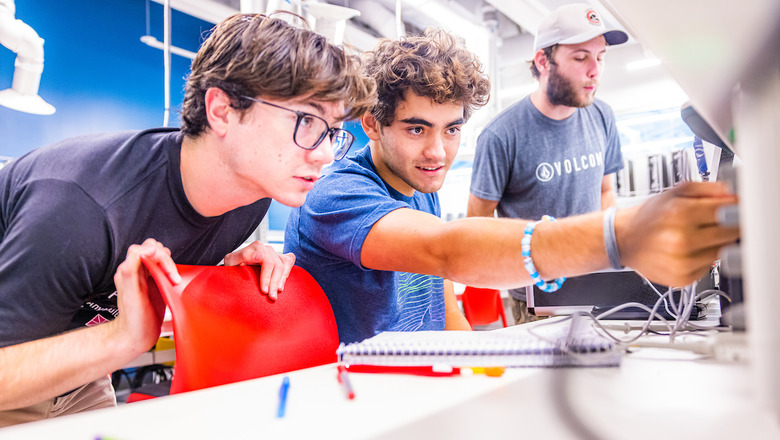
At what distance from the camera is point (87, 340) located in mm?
723

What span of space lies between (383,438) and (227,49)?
95 cm

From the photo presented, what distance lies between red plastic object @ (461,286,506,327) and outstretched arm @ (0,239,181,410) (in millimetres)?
1757

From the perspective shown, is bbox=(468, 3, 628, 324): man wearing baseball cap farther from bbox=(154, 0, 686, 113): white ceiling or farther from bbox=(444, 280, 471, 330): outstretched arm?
bbox=(154, 0, 686, 113): white ceiling

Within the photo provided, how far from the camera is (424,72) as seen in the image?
1.21 meters

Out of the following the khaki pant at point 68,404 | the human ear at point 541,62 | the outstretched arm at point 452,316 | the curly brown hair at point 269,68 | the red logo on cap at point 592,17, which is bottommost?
the khaki pant at point 68,404

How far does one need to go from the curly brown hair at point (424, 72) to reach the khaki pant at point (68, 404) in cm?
90

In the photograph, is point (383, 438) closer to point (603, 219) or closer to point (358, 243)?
point (603, 219)

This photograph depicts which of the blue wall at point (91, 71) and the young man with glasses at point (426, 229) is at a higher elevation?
the blue wall at point (91, 71)

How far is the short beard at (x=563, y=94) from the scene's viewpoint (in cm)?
184

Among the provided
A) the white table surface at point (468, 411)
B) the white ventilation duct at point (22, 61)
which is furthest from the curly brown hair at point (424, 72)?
the white ventilation duct at point (22, 61)

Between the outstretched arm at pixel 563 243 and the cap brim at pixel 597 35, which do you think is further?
the cap brim at pixel 597 35

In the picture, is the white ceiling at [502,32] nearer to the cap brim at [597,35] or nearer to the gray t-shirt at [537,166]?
the cap brim at [597,35]

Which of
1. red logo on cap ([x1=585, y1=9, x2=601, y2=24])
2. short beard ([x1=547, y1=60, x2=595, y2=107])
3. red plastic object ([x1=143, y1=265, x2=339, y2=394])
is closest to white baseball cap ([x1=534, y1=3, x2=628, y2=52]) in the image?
red logo on cap ([x1=585, y1=9, x2=601, y2=24])

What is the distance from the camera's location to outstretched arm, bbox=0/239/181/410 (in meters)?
0.68
